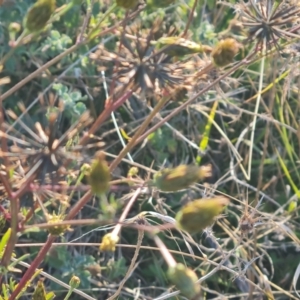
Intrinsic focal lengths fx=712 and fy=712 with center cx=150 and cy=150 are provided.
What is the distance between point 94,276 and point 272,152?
0.66 m

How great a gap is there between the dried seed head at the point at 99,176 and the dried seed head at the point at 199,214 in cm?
10

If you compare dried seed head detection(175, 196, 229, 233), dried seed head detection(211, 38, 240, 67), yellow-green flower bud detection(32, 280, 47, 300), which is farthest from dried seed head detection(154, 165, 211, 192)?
yellow-green flower bud detection(32, 280, 47, 300)

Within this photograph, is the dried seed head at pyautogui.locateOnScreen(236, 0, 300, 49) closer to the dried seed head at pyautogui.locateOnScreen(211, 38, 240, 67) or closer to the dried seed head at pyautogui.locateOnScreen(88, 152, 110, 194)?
the dried seed head at pyautogui.locateOnScreen(211, 38, 240, 67)

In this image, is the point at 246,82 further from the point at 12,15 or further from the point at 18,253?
the point at 18,253

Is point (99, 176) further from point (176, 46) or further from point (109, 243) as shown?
point (176, 46)

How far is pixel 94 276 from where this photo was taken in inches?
66.4

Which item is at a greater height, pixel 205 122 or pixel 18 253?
pixel 205 122

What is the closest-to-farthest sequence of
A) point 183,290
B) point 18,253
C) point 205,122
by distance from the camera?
point 183,290
point 18,253
point 205,122

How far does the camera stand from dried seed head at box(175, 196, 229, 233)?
2.72 feet

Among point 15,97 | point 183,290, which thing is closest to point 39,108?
point 15,97

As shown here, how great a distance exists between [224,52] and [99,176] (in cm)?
25

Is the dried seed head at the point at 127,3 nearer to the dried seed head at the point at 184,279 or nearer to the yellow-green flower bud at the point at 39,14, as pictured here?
the yellow-green flower bud at the point at 39,14

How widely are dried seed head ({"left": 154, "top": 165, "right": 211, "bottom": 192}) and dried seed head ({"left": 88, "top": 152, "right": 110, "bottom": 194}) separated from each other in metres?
0.07

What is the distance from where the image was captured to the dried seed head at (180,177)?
0.86 m
